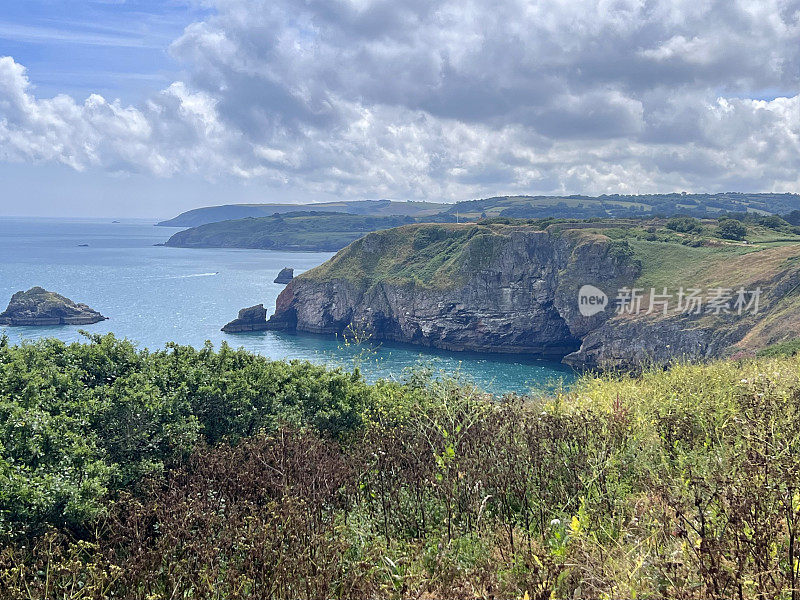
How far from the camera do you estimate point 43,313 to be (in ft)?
293

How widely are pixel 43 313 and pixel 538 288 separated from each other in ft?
239

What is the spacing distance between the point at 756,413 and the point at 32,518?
889cm

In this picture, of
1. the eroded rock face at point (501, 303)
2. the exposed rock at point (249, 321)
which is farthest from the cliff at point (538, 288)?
the exposed rock at point (249, 321)

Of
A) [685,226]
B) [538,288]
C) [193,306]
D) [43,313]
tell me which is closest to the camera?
[538,288]

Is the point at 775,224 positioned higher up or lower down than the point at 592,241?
higher up

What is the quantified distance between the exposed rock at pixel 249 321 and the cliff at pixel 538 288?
9.03ft

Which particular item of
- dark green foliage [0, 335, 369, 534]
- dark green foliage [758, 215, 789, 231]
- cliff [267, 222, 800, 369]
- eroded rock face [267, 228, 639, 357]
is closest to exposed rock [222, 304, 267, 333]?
eroded rock face [267, 228, 639, 357]

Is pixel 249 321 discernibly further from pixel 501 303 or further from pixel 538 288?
pixel 538 288

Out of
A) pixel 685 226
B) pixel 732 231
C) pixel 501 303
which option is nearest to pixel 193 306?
pixel 501 303

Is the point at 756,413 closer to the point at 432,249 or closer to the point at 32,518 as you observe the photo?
the point at 32,518

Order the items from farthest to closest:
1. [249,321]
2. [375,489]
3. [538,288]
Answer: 1. [249,321]
2. [538,288]
3. [375,489]

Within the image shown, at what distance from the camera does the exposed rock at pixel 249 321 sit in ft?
291

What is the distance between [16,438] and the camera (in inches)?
324

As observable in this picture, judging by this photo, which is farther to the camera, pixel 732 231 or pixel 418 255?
pixel 418 255
